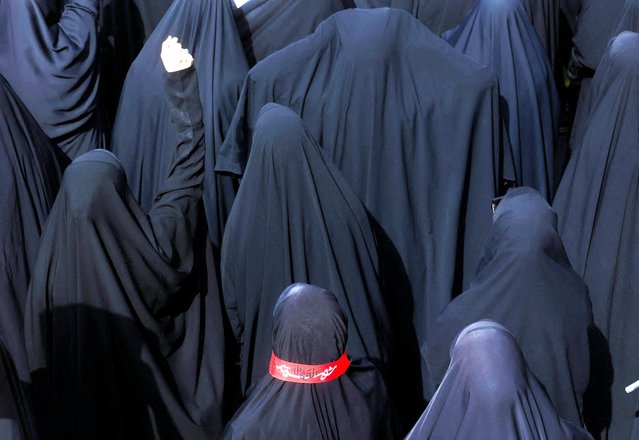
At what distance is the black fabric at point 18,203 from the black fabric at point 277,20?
1050 millimetres

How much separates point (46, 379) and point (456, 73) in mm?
1712

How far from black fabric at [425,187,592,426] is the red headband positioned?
0.54 meters

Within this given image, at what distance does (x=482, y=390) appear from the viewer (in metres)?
2.56

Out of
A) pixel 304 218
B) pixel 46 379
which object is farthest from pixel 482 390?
pixel 46 379

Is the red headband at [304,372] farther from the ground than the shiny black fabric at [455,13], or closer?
closer

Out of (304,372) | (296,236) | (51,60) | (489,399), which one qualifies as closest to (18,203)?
(51,60)

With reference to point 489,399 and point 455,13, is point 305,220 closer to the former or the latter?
point 489,399

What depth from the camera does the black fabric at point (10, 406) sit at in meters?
2.53

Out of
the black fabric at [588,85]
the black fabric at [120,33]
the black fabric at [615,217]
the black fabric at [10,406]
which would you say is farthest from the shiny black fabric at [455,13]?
the black fabric at [10,406]

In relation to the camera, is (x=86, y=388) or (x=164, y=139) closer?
(x=86, y=388)

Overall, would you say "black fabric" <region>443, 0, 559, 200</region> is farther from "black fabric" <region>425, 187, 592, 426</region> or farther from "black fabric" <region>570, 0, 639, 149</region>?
"black fabric" <region>425, 187, 592, 426</region>

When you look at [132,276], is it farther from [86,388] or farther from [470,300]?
[470,300]

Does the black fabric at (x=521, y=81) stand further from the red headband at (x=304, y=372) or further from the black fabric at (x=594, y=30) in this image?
the red headband at (x=304, y=372)

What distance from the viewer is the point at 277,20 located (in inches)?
199
